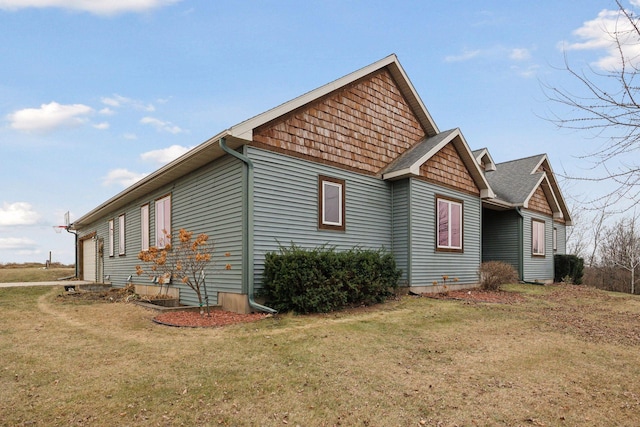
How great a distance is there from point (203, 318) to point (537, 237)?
17648 millimetres

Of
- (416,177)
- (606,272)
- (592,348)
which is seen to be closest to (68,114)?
(416,177)

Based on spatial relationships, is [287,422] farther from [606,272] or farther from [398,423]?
[606,272]

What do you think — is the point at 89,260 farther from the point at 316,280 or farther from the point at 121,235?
the point at 316,280

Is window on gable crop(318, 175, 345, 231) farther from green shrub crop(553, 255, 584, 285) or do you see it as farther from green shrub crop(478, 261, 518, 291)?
green shrub crop(553, 255, 584, 285)

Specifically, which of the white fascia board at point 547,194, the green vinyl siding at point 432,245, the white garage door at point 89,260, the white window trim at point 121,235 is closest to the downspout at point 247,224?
the green vinyl siding at point 432,245

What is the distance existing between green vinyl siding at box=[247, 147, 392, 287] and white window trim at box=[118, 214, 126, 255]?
10896 mm

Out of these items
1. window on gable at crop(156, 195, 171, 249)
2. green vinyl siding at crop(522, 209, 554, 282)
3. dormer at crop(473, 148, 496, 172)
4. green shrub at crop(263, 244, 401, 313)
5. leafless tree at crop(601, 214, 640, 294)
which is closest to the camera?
green shrub at crop(263, 244, 401, 313)

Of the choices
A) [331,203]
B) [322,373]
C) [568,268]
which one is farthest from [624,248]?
[322,373]

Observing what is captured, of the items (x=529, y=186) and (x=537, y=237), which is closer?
(x=529, y=186)

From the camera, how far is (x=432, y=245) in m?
13.9

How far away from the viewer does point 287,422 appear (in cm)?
436

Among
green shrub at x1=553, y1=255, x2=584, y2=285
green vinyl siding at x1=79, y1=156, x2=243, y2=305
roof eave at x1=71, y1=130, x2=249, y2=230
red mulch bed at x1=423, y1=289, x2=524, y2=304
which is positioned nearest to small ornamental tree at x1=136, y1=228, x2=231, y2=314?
green vinyl siding at x1=79, y1=156, x2=243, y2=305

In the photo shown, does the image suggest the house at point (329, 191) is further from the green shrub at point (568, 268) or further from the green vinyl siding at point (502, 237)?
the green shrub at point (568, 268)

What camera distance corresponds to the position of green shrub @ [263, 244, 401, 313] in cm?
933
